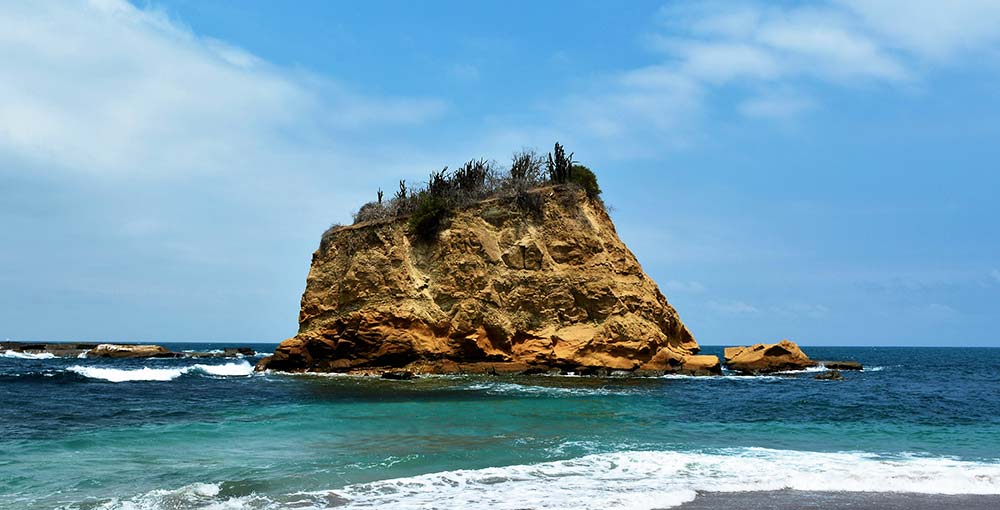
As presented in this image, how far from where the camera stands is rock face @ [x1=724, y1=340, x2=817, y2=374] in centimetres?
3597

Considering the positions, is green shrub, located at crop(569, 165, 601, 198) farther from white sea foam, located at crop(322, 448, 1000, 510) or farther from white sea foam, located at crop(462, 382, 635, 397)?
white sea foam, located at crop(322, 448, 1000, 510)

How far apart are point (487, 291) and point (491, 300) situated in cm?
45

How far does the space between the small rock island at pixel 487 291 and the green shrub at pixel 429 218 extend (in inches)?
2.6

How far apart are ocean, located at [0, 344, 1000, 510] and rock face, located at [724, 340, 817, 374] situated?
34.8 ft

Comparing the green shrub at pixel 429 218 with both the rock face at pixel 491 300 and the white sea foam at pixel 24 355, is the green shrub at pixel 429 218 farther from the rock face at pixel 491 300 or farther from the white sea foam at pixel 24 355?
the white sea foam at pixel 24 355

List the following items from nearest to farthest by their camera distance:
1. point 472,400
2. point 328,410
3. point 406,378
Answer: point 328,410, point 472,400, point 406,378

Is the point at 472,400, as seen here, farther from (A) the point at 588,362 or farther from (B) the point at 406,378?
(A) the point at 588,362

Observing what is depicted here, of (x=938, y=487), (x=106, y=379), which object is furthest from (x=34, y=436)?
(x=106, y=379)

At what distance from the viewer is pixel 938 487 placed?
33.6 feet

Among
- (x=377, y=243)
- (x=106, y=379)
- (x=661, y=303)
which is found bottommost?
(x=106, y=379)

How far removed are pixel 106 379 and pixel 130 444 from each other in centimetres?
2112

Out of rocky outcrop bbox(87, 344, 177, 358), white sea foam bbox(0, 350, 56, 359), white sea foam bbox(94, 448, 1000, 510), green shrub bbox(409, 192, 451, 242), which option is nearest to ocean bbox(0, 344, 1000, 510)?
white sea foam bbox(94, 448, 1000, 510)

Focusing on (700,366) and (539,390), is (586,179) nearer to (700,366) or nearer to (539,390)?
(700,366)

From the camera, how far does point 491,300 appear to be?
104ft
